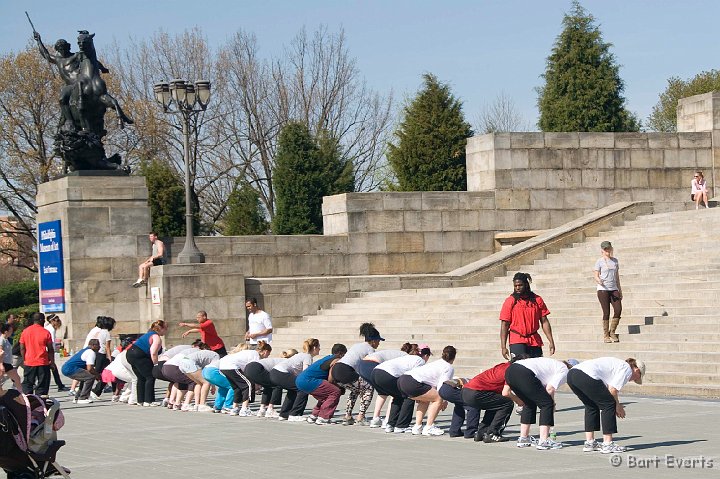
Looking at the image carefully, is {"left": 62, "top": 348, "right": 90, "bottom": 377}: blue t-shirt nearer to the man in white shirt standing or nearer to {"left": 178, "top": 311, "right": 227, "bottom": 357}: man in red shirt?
{"left": 178, "top": 311, "right": 227, "bottom": 357}: man in red shirt

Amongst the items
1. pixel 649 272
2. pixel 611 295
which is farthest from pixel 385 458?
pixel 649 272

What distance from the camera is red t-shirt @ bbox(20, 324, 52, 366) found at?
19578 mm

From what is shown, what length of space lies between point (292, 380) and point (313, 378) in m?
0.56

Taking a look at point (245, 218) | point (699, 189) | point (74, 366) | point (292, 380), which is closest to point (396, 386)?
point (292, 380)

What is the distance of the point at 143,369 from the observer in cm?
1883

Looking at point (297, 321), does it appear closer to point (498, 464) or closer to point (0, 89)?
point (498, 464)

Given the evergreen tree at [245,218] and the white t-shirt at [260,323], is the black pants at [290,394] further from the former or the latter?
the evergreen tree at [245,218]

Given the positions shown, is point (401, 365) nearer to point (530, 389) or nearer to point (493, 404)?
point (493, 404)

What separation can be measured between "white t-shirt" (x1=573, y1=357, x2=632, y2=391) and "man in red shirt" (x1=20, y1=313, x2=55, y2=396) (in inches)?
401

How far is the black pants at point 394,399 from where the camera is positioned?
1406 cm

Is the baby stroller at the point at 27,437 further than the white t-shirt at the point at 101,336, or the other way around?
the white t-shirt at the point at 101,336

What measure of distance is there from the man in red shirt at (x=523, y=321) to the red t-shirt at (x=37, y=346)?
782 centimetres

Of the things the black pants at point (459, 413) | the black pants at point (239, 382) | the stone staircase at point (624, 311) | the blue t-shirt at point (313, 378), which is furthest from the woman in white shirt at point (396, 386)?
the stone staircase at point (624, 311)

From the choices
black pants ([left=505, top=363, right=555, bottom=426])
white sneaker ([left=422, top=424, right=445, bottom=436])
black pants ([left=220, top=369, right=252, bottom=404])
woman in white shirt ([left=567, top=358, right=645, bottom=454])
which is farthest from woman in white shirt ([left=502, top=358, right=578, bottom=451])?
black pants ([left=220, top=369, right=252, bottom=404])
